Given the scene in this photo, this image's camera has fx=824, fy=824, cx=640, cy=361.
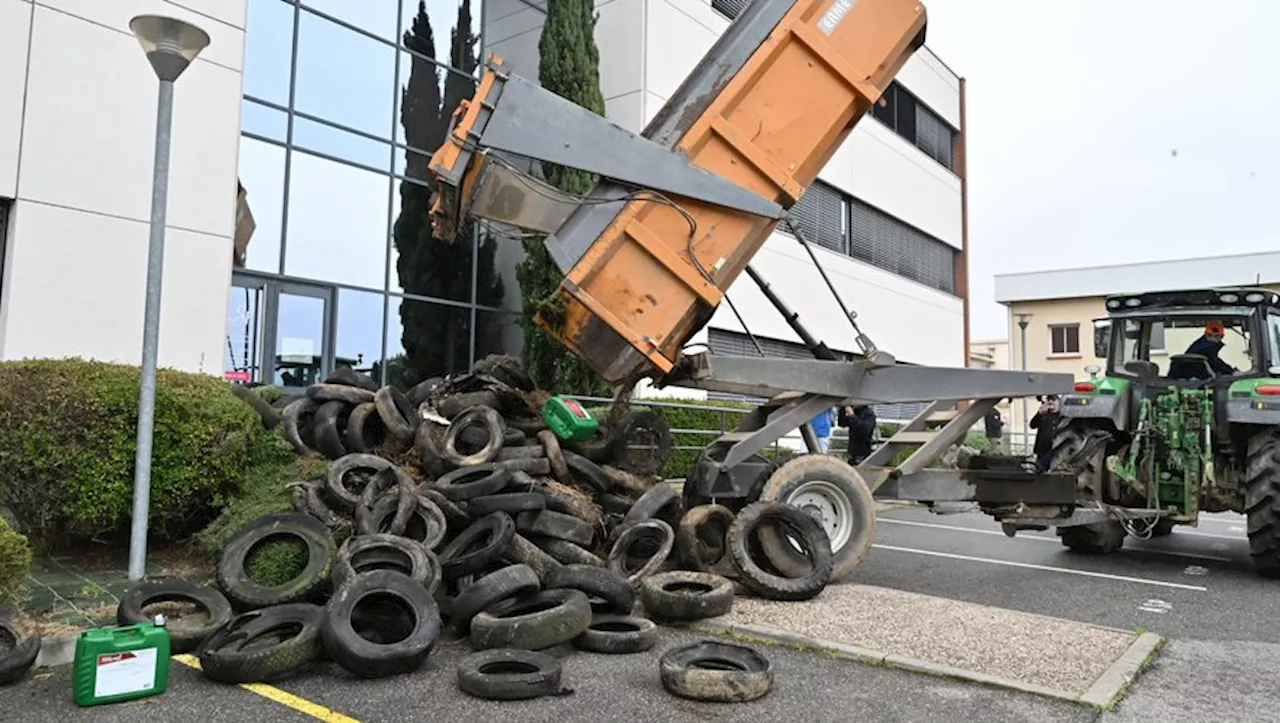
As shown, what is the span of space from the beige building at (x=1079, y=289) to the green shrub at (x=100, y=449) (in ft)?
110

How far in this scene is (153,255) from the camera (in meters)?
6.05

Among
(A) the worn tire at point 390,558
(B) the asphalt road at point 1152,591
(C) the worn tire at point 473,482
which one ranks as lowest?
(B) the asphalt road at point 1152,591

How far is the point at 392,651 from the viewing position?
176 inches

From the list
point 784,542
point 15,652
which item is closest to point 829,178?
point 784,542

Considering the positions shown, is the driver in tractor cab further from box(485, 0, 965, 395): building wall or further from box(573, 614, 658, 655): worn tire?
box(573, 614, 658, 655): worn tire

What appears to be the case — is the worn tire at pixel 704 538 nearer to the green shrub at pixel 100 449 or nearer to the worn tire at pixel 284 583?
the worn tire at pixel 284 583

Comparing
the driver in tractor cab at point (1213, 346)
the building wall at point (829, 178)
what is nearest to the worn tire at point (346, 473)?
the building wall at point (829, 178)

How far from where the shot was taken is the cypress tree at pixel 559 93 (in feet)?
45.3

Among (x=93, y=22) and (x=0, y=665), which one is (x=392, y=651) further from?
(x=93, y=22)

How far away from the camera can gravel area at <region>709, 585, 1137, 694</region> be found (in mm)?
4898

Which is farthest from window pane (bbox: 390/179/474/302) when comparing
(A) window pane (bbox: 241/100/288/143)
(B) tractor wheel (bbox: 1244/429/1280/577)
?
(B) tractor wheel (bbox: 1244/429/1280/577)

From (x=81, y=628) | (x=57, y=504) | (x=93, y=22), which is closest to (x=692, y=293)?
(x=81, y=628)

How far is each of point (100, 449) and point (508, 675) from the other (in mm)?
4449

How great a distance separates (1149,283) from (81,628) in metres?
41.4
